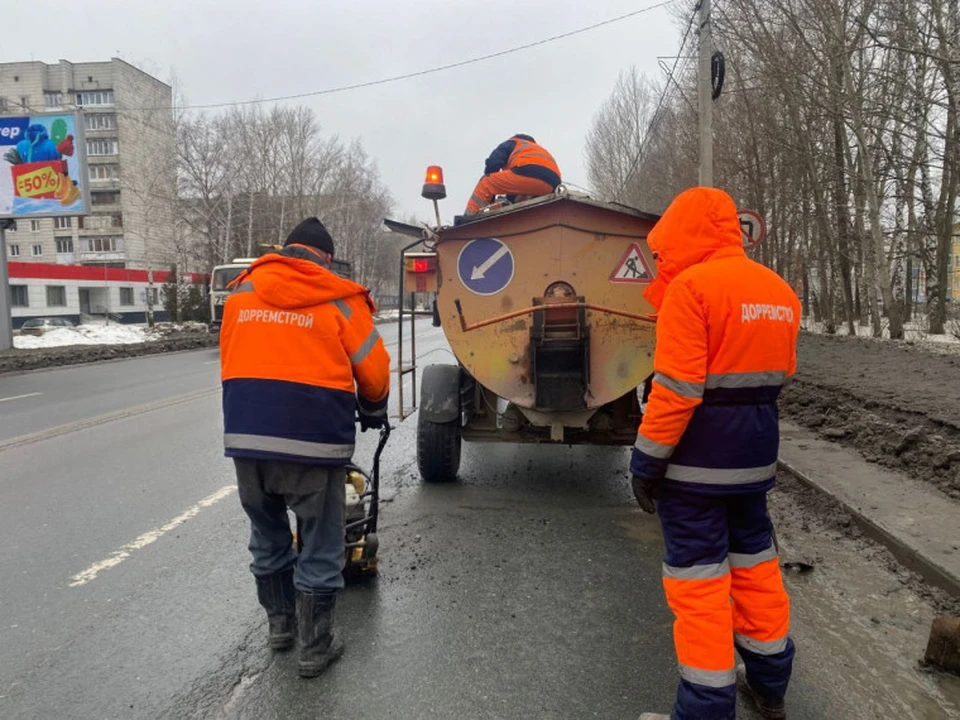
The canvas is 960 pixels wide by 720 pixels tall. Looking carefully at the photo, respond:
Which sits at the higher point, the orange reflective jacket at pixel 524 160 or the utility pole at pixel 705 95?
the utility pole at pixel 705 95

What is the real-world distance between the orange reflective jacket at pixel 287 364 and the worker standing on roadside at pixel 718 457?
1263 millimetres

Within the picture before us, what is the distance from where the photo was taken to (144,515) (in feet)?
16.3

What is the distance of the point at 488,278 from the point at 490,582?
2.19 m

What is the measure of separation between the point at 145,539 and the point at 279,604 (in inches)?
77.2

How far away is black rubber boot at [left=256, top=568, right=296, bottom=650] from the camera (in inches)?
118

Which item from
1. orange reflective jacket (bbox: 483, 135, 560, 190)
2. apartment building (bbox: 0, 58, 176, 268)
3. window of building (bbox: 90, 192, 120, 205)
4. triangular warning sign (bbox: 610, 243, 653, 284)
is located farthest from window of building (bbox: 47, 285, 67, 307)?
triangular warning sign (bbox: 610, 243, 653, 284)

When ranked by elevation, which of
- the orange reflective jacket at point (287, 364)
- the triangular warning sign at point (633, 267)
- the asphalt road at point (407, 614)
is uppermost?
the triangular warning sign at point (633, 267)

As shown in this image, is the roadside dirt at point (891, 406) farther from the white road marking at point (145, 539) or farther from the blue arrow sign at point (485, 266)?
the white road marking at point (145, 539)

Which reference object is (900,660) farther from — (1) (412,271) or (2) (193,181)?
(2) (193,181)

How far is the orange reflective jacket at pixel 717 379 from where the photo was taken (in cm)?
232

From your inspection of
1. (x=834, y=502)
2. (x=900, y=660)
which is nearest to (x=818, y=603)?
(x=900, y=660)

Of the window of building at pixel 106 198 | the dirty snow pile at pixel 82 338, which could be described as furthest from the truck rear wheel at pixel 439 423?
the window of building at pixel 106 198

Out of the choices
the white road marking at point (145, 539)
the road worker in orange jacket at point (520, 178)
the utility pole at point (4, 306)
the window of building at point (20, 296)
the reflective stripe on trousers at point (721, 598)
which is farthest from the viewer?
the window of building at point (20, 296)

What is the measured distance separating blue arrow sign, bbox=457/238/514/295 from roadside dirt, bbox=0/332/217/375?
1545 cm
